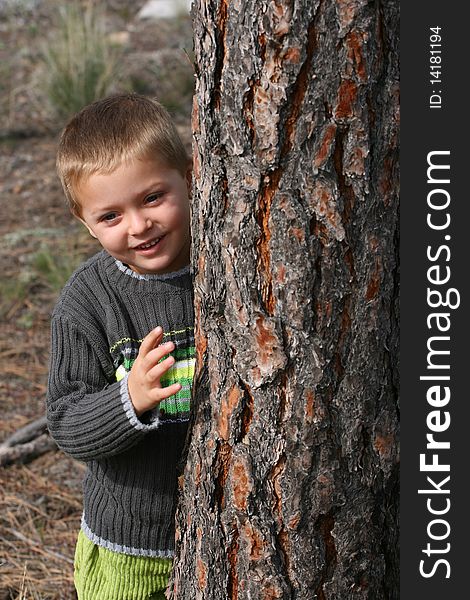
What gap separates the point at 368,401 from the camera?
185cm

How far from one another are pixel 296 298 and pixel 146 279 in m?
0.61

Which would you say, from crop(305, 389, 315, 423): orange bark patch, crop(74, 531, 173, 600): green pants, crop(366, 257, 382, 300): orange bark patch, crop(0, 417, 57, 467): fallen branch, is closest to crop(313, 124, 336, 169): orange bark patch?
crop(366, 257, 382, 300): orange bark patch

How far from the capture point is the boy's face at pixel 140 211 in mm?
2098

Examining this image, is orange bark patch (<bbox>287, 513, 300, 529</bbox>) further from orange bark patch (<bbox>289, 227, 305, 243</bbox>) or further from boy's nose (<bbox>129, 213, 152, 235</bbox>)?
boy's nose (<bbox>129, 213, 152, 235</bbox>)

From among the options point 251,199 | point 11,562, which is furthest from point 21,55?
point 251,199

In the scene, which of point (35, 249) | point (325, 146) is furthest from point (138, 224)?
point (35, 249)

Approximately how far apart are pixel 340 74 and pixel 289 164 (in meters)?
0.18

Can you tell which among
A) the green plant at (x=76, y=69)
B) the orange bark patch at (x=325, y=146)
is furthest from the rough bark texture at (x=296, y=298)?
the green plant at (x=76, y=69)

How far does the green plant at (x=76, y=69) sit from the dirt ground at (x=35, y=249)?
22 cm

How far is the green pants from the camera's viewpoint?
2.37 m

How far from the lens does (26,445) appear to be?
3721 mm

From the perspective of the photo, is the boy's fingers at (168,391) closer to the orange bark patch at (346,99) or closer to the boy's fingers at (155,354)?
the boy's fingers at (155,354)

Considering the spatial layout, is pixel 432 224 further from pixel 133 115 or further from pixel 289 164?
→ pixel 133 115

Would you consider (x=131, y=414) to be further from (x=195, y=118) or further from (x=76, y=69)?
(x=76, y=69)
